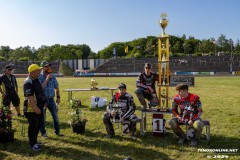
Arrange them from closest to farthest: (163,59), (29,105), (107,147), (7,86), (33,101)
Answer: (33,101) → (29,105) → (107,147) → (163,59) → (7,86)

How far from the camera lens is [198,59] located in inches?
2606

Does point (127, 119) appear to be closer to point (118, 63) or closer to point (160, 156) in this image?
point (160, 156)

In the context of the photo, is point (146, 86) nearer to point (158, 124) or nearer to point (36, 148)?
point (158, 124)

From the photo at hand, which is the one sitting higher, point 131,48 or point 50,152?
point 131,48

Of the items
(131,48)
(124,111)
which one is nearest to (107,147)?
(124,111)

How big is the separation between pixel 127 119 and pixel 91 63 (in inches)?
3298

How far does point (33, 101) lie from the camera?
19.1 feet

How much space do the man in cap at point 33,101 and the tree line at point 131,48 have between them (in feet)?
225

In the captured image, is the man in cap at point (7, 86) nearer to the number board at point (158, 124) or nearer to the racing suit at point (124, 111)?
the racing suit at point (124, 111)

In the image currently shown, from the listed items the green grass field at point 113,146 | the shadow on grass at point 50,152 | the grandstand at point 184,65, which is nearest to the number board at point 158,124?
the green grass field at point 113,146

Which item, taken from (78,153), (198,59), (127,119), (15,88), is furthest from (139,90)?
(198,59)

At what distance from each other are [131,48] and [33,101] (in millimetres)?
120603

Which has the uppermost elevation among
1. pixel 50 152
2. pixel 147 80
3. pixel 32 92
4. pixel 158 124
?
pixel 147 80

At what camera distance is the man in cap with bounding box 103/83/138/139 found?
711 centimetres
